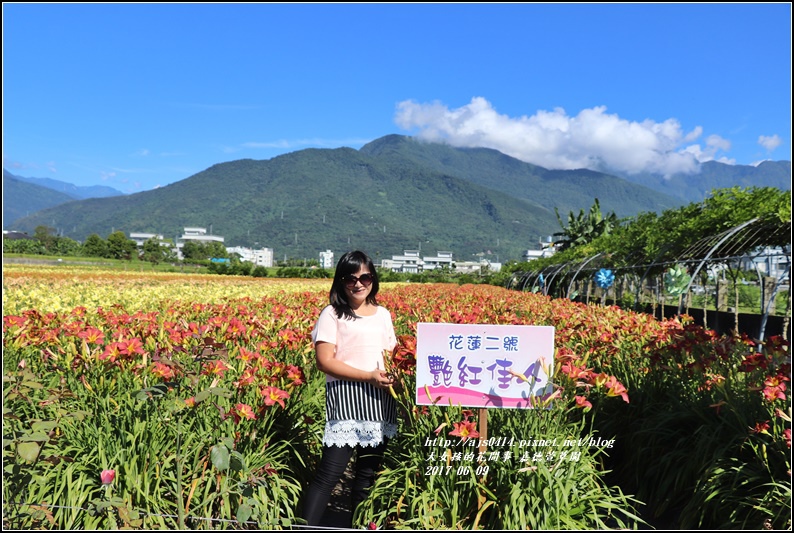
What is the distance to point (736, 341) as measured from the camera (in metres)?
3.41

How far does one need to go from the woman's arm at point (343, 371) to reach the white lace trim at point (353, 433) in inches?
9.3

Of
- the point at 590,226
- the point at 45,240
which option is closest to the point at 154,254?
the point at 45,240

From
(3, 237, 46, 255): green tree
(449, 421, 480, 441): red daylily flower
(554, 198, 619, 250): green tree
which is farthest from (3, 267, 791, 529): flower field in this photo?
(3, 237, 46, 255): green tree

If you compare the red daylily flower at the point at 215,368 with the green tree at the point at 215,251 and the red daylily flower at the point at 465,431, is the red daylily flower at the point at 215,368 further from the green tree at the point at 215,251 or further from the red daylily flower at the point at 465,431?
the green tree at the point at 215,251

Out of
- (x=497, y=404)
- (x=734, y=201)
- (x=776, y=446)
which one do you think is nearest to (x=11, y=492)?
(x=497, y=404)

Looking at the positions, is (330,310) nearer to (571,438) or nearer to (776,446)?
(571,438)

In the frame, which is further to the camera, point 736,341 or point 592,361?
point 592,361

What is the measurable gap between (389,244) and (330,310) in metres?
169

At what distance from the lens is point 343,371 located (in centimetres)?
252

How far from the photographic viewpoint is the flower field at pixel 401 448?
2.34 m

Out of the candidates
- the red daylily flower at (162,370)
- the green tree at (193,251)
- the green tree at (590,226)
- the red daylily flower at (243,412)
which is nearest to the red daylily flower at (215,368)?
the red daylily flower at (162,370)

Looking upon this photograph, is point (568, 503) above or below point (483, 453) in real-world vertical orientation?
below

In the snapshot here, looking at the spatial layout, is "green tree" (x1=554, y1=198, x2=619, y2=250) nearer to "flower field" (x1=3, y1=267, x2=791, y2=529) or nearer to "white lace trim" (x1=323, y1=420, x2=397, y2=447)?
"flower field" (x1=3, y1=267, x2=791, y2=529)

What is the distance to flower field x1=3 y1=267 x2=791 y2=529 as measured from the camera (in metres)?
2.34
